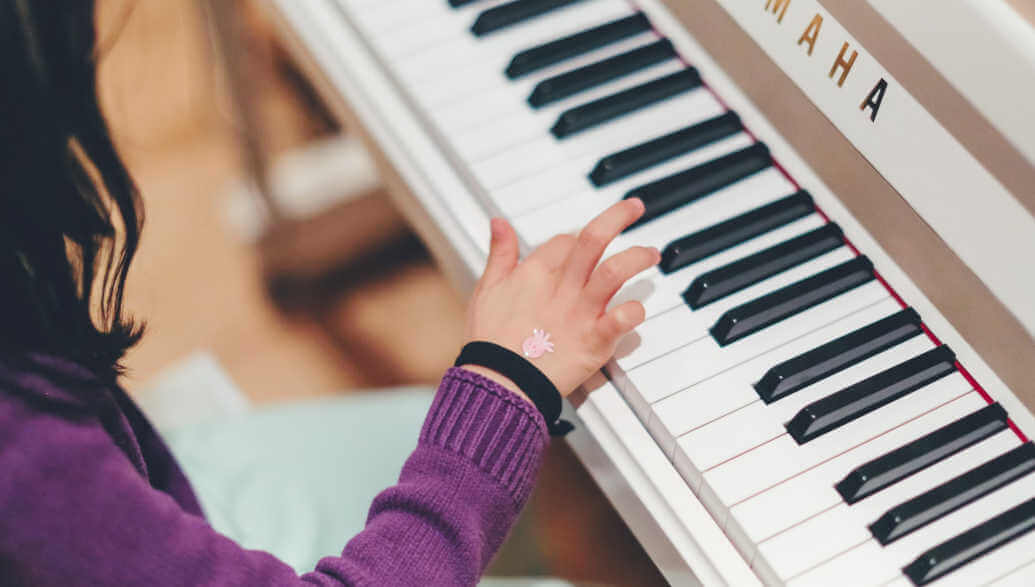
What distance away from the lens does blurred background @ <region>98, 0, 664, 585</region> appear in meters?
1.78

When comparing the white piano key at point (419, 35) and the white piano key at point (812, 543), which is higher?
the white piano key at point (419, 35)

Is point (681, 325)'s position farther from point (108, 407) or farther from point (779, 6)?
point (108, 407)

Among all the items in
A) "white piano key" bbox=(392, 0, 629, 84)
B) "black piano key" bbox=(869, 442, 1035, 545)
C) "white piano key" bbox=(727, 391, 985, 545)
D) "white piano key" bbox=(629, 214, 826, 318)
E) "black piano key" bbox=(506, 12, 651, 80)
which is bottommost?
"black piano key" bbox=(869, 442, 1035, 545)

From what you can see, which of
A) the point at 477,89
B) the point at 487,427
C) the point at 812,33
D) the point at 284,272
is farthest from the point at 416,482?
the point at 284,272

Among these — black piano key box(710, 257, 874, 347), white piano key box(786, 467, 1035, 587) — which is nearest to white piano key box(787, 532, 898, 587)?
white piano key box(786, 467, 1035, 587)

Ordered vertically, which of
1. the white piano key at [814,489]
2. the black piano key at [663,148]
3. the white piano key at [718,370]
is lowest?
the white piano key at [814,489]

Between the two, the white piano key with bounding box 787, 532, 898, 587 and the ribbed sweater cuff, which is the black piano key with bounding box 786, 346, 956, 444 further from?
the ribbed sweater cuff

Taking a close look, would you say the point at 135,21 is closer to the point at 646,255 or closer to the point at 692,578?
the point at 646,255

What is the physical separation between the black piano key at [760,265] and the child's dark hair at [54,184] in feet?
1.60

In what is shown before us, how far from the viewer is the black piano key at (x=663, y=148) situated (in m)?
0.97

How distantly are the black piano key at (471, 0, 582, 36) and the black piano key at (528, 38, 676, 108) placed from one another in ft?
0.33

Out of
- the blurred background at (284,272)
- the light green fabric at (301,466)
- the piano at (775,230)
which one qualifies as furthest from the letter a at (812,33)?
the blurred background at (284,272)

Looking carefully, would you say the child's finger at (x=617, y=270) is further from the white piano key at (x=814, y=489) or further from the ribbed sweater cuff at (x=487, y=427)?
the white piano key at (x=814, y=489)

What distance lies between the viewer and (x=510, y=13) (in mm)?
1087
